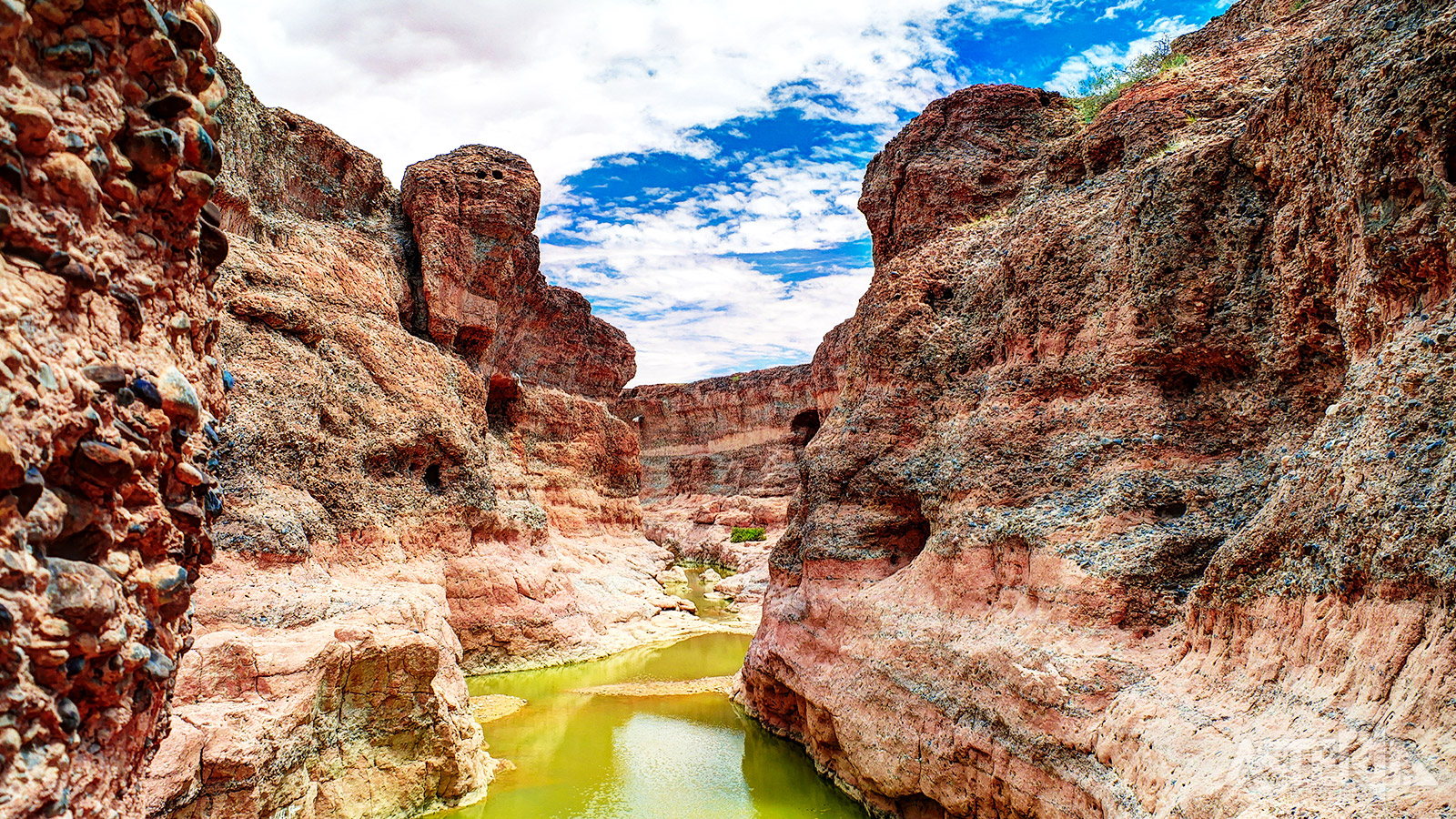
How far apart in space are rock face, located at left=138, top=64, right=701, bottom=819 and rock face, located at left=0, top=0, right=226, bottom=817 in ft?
8.42

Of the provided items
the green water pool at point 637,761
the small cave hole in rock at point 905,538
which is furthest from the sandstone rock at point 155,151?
the small cave hole in rock at point 905,538

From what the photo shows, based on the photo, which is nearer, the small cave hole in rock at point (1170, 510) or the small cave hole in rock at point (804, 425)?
the small cave hole in rock at point (1170, 510)

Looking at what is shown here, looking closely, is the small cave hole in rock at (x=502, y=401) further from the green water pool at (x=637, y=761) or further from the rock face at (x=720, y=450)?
the rock face at (x=720, y=450)

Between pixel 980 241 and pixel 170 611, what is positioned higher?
pixel 980 241

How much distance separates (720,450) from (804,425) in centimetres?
588

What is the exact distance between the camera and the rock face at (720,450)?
40469mm

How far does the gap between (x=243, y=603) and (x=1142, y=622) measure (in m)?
9.23

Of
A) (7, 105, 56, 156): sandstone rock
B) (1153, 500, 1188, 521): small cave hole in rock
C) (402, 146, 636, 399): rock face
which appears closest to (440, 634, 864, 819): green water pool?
(1153, 500, 1188, 521): small cave hole in rock

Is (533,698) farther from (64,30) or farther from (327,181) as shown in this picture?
(64,30)

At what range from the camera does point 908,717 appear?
8.38 meters

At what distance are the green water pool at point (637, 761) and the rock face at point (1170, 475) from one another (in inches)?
23.8

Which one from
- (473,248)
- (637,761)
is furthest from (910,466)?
(473,248)

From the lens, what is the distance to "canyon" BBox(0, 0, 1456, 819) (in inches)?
119

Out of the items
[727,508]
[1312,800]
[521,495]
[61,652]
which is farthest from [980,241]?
[727,508]
